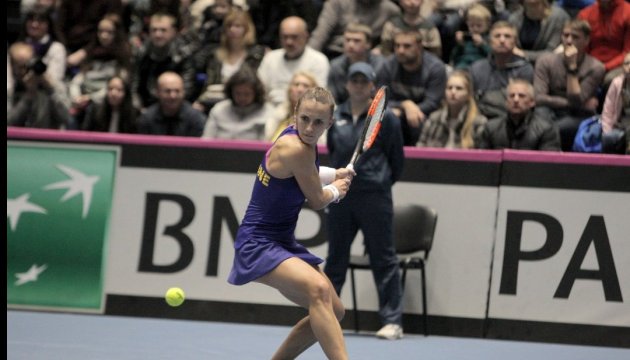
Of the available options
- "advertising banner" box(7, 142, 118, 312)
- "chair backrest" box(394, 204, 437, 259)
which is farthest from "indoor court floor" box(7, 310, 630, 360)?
"chair backrest" box(394, 204, 437, 259)

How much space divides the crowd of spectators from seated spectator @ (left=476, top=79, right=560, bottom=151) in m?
0.01

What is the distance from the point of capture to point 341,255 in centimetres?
998

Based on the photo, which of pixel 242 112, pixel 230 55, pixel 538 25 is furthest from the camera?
pixel 230 55

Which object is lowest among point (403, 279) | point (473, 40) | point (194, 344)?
point (194, 344)

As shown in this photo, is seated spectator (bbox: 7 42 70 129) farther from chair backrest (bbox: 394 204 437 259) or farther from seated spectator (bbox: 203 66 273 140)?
chair backrest (bbox: 394 204 437 259)

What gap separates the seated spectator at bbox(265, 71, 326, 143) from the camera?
1121 centimetres

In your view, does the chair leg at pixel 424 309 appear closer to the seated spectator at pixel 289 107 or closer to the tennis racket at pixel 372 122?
the seated spectator at pixel 289 107

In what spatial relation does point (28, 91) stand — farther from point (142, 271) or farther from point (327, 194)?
point (327, 194)

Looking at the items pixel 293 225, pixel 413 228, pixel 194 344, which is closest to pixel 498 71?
pixel 413 228

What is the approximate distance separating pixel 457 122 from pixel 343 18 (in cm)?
265

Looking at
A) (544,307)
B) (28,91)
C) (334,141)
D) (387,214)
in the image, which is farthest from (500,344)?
(28,91)

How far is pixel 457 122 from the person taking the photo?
439 inches

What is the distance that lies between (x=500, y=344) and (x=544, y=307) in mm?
538

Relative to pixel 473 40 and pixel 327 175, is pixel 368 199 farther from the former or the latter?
pixel 473 40
